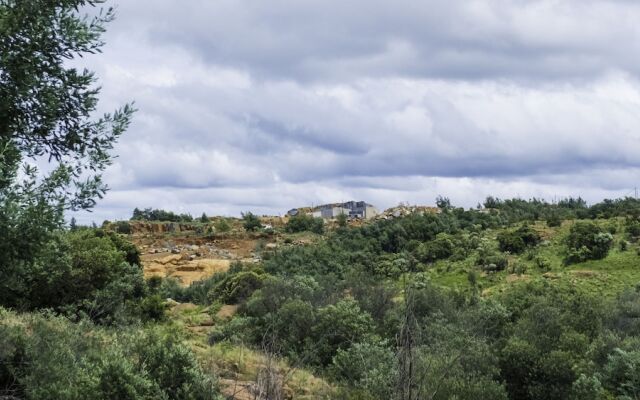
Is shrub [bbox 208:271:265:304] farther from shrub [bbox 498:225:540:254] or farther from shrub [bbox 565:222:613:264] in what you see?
shrub [bbox 565:222:613:264]

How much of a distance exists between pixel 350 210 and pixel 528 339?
70.2 metres

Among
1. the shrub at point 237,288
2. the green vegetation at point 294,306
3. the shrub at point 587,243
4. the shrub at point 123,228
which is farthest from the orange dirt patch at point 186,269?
the shrub at point 587,243

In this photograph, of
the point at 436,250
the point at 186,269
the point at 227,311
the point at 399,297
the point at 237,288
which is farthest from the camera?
the point at 186,269

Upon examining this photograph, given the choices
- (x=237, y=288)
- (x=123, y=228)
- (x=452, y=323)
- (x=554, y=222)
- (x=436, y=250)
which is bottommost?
(x=452, y=323)

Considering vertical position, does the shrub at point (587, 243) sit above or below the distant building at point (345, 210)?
below

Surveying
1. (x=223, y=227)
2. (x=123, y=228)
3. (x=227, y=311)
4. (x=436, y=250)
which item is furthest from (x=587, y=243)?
(x=123, y=228)

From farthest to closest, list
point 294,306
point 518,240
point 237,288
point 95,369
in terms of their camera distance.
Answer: point 518,240, point 237,288, point 294,306, point 95,369

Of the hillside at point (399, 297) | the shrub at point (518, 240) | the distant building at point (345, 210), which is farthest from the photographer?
the distant building at point (345, 210)

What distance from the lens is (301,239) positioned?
5628 cm

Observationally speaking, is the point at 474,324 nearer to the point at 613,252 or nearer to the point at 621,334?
the point at 621,334

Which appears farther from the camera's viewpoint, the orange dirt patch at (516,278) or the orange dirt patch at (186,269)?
the orange dirt patch at (186,269)

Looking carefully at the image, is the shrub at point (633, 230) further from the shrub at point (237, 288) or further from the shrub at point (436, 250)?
the shrub at point (237, 288)

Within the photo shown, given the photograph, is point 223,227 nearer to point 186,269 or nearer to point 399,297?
point 186,269

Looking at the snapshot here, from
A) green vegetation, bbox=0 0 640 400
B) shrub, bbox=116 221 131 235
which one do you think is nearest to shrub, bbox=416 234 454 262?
green vegetation, bbox=0 0 640 400
